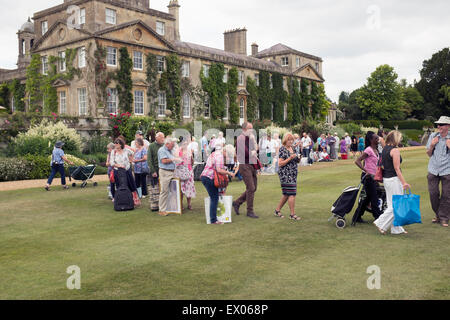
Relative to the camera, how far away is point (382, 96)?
7538 centimetres

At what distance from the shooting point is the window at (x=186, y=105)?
133 feet

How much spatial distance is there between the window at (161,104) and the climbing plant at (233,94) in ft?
30.8

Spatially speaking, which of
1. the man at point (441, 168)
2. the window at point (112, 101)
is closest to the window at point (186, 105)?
the window at point (112, 101)

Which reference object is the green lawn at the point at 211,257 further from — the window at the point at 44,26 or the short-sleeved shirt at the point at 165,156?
the window at the point at 44,26

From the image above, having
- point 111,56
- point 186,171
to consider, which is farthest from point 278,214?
point 111,56

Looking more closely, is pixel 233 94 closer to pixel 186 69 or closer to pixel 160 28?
pixel 186 69

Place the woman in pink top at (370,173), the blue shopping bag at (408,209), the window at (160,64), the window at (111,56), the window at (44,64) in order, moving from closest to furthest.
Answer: the blue shopping bag at (408,209) < the woman in pink top at (370,173) < the window at (111,56) < the window at (44,64) < the window at (160,64)

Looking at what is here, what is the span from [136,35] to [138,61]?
2113 mm

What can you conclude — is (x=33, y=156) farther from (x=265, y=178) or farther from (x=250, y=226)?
(x=250, y=226)

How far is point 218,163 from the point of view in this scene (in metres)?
9.10

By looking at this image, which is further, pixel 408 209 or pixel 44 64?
pixel 44 64
